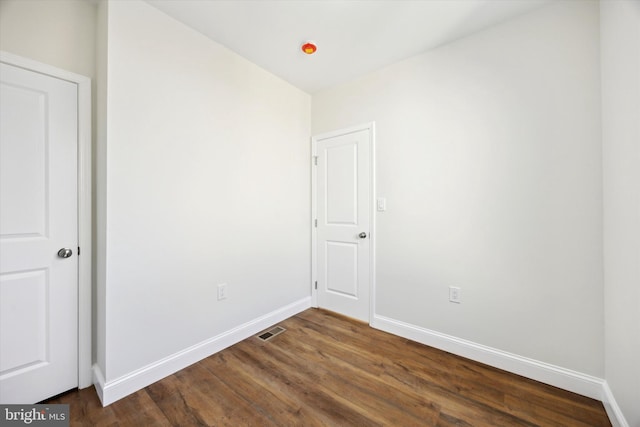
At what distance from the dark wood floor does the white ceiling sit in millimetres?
2571

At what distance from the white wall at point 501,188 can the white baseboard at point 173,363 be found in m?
1.19

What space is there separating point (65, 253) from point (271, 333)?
5.47 ft

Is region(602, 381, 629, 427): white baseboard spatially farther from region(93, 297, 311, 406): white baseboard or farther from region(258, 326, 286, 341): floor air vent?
region(93, 297, 311, 406): white baseboard

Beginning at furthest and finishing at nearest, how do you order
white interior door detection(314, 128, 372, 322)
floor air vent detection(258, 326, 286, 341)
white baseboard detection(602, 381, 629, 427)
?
white interior door detection(314, 128, 372, 322) < floor air vent detection(258, 326, 286, 341) < white baseboard detection(602, 381, 629, 427)

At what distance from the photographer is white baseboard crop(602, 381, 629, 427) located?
4.26 feet

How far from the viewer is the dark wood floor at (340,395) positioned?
142 centimetres

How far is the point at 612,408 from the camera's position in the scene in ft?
4.59

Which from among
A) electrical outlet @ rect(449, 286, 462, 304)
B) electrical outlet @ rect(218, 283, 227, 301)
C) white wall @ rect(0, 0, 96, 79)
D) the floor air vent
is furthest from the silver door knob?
electrical outlet @ rect(449, 286, 462, 304)

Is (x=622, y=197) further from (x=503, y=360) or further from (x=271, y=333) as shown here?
(x=271, y=333)

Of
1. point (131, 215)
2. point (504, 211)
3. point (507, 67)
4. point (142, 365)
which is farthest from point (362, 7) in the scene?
point (142, 365)

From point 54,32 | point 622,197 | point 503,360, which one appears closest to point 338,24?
point 54,32

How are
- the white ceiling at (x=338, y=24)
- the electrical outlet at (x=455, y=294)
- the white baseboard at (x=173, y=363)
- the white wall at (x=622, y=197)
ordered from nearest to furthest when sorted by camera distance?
the white wall at (x=622, y=197), the white baseboard at (x=173, y=363), the white ceiling at (x=338, y=24), the electrical outlet at (x=455, y=294)

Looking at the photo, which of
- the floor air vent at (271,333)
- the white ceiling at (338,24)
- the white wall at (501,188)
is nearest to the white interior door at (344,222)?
the white wall at (501,188)

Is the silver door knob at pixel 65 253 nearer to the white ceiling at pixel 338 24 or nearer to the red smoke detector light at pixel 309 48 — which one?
the white ceiling at pixel 338 24
